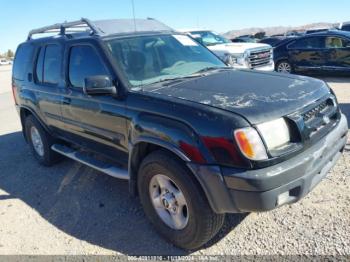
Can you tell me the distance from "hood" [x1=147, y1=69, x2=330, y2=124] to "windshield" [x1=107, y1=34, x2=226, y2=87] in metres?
0.30

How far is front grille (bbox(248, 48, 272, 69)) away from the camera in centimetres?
997

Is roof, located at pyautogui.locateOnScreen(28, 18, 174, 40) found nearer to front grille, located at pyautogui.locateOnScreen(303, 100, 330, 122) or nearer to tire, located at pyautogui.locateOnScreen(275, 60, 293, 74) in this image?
front grille, located at pyautogui.locateOnScreen(303, 100, 330, 122)

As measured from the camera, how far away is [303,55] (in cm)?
1190

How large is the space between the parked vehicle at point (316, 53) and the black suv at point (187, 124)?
812 centimetres

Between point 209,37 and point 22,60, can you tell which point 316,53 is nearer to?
point 209,37

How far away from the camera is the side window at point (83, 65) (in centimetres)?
394

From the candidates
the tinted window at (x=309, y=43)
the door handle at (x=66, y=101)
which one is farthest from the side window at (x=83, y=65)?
the tinted window at (x=309, y=43)

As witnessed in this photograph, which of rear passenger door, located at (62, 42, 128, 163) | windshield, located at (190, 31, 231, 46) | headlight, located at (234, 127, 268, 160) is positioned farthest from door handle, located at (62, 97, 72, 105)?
windshield, located at (190, 31, 231, 46)

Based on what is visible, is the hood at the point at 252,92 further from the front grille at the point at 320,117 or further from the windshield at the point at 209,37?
the windshield at the point at 209,37

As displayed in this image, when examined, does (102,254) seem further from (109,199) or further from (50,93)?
(50,93)

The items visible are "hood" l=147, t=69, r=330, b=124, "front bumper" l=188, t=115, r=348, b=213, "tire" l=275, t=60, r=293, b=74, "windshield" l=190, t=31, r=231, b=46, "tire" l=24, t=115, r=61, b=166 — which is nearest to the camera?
"front bumper" l=188, t=115, r=348, b=213

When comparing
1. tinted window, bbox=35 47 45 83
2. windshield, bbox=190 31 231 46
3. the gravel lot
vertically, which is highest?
tinted window, bbox=35 47 45 83

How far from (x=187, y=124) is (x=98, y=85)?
1090mm

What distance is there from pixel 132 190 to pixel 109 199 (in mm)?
875
